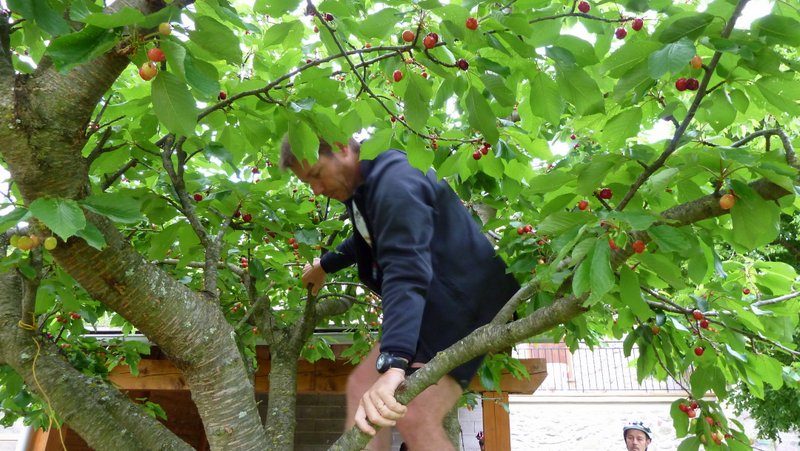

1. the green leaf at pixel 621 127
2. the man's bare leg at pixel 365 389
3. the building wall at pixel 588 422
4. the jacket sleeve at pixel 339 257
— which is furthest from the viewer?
the building wall at pixel 588 422

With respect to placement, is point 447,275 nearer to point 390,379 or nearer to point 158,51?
point 390,379

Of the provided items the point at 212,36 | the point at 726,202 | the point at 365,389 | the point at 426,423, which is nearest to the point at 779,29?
the point at 726,202

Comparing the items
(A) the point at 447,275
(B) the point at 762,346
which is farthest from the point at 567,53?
(B) the point at 762,346

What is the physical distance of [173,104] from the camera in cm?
107

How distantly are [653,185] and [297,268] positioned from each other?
2461mm

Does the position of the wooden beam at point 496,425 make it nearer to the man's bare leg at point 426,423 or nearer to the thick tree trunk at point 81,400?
the man's bare leg at point 426,423

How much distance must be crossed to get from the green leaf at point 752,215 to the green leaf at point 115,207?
3.74 feet

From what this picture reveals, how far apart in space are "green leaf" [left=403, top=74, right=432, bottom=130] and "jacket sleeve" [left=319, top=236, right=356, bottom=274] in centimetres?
90

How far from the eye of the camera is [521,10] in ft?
4.30

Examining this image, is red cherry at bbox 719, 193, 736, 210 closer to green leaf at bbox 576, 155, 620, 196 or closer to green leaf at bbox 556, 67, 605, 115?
green leaf at bbox 576, 155, 620, 196

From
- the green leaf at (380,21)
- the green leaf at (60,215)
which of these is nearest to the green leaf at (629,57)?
the green leaf at (380,21)

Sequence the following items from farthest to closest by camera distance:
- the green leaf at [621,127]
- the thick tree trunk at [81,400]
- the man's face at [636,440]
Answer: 1. the man's face at [636,440]
2. the thick tree trunk at [81,400]
3. the green leaf at [621,127]

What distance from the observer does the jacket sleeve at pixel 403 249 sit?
1.38 meters

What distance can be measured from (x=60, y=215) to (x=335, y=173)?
3.02 ft
